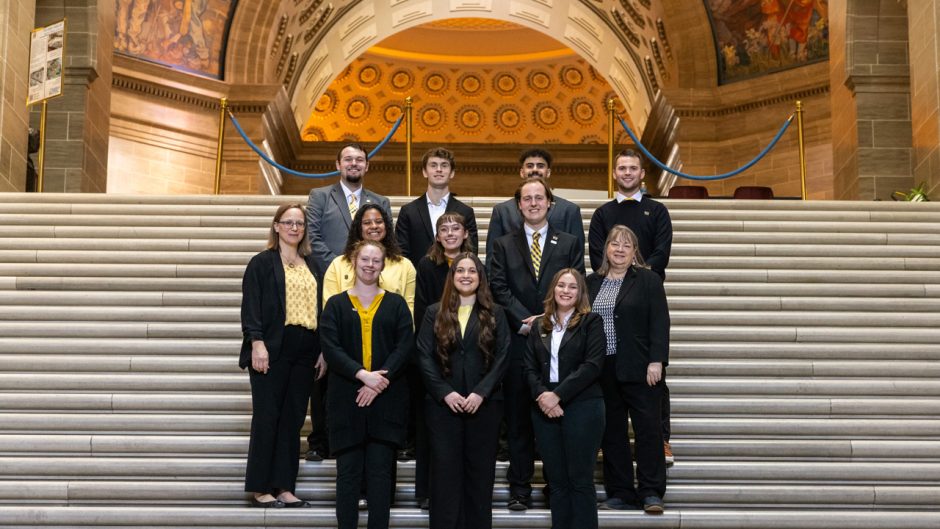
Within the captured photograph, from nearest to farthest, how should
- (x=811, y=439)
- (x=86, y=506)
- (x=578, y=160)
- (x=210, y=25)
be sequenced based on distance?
(x=86, y=506) → (x=811, y=439) → (x=210, y=25) → (x=578, y=160)

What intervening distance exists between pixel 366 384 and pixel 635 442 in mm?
1487

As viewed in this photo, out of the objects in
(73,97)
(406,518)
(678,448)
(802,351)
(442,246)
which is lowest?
(406,518)

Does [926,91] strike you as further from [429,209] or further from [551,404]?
[551,404]

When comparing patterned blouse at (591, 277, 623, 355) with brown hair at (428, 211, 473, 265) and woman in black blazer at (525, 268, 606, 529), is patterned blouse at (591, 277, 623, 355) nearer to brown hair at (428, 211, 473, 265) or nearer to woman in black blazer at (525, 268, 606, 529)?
woman in black blazer at (525, 268, 606, 529)

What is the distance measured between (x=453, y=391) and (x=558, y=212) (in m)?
1.74

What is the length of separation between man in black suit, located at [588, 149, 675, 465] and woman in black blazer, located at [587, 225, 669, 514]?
0.62 m

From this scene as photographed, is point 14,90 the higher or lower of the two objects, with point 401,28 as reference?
lower

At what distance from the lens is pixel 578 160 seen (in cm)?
2784

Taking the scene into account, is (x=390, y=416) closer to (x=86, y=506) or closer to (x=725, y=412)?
(x=86, y=506)

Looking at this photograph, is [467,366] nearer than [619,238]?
Yes

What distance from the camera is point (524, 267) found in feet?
24.9

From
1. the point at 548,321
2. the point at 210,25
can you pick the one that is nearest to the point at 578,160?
the point at 210,25

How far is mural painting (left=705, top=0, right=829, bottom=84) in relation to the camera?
71.4 feet

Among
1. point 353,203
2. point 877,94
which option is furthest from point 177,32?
point 353,203
